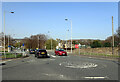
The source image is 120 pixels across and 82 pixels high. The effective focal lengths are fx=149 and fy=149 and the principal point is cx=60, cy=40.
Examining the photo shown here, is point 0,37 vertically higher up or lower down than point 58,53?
higher up

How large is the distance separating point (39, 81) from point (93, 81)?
2795 millimetres

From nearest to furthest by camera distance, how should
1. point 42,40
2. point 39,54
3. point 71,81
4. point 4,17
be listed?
point 71,81 < point 39,54 < point 4,17 < point 42,40

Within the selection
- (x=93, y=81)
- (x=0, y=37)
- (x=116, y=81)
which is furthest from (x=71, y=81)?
Result: (x=0, y=37)

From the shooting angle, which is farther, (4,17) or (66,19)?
(66,19)

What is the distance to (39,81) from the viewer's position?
770 cm

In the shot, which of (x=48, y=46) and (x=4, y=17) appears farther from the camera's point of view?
(x=48, y=46)

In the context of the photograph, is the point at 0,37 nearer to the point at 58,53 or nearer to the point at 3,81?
the point at 58,53

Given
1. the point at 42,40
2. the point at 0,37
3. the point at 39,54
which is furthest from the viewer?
the point at 42,40

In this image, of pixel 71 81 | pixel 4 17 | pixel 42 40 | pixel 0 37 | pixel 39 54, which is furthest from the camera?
pixel 42 40

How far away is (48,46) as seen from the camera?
314ft

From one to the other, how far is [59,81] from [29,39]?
285 ft

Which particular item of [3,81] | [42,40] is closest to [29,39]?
[42,40]

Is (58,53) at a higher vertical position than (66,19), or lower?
lower

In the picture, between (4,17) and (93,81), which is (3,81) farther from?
(4,17)
